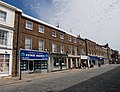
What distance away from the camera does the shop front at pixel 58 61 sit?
2817cm

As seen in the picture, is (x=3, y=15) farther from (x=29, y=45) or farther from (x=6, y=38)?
(x=29, y=45)

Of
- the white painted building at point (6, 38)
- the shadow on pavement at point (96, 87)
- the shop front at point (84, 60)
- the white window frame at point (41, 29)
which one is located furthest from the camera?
the shop front at point (84, 60)

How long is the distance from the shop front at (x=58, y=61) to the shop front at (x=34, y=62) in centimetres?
187

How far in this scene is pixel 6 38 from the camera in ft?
62.8

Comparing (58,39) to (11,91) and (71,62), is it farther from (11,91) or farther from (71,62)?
(11,91)

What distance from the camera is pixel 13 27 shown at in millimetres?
20047

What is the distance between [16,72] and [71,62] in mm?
18147

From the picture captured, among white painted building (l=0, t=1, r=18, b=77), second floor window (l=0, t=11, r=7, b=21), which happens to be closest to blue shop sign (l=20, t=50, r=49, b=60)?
white painted building (l=0, t=1, r=18, b=77)

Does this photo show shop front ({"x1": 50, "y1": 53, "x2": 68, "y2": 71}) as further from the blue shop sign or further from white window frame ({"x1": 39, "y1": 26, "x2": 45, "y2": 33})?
white window frame ({"x1": 39, "y1": 26, "x2": 45, "y2": 33})

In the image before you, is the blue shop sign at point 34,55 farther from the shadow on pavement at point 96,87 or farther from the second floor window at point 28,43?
the shadow on pavement at point 96,87

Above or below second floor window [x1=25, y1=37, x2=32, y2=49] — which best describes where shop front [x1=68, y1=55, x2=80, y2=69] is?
below

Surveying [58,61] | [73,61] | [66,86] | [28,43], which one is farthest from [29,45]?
[73,61]

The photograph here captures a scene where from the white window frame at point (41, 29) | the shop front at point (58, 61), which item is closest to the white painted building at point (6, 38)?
the white window frame at point (41, 29)

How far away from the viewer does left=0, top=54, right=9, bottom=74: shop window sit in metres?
18.2
